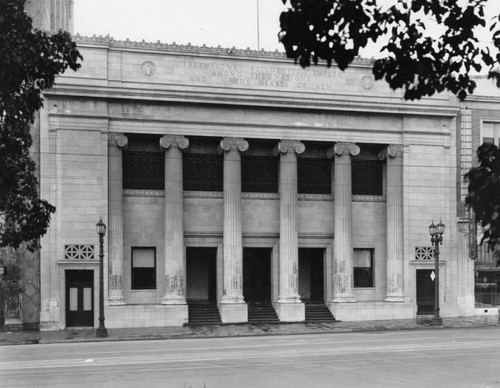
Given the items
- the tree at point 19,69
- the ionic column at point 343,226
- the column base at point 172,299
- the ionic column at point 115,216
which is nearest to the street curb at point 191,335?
the ionic column at point 115,216

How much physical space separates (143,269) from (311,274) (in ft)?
30.9

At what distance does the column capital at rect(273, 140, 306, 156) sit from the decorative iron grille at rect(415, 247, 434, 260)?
8.26 metres

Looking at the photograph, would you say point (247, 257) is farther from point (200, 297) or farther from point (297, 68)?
point (297, 68)

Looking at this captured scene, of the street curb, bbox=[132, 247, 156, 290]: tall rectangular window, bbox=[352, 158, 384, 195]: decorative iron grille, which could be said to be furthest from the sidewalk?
bbox=[352, 158, 384, 195]: decorative iron grille

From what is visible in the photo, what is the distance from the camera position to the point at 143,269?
35719mm

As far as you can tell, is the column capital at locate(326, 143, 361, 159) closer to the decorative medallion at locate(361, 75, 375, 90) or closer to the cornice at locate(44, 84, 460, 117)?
the cornice at locate(44, 84, 460, 117)

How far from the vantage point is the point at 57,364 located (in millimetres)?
20125

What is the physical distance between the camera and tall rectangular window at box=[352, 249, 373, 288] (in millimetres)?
38084

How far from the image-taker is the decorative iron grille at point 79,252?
111 feet

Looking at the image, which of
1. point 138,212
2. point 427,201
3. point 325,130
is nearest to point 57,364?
point 138,212

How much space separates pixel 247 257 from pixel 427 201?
10.1m

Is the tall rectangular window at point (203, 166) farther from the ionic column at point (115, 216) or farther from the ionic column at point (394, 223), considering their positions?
the ionic column at point (394, 223)

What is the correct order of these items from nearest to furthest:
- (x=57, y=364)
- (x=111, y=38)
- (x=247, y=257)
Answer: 1. (x=57, y=364)
2. (x=111, y=38)
3. (x=247, y=257)

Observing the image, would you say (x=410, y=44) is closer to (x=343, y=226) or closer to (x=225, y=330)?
(x=225, y=330)
